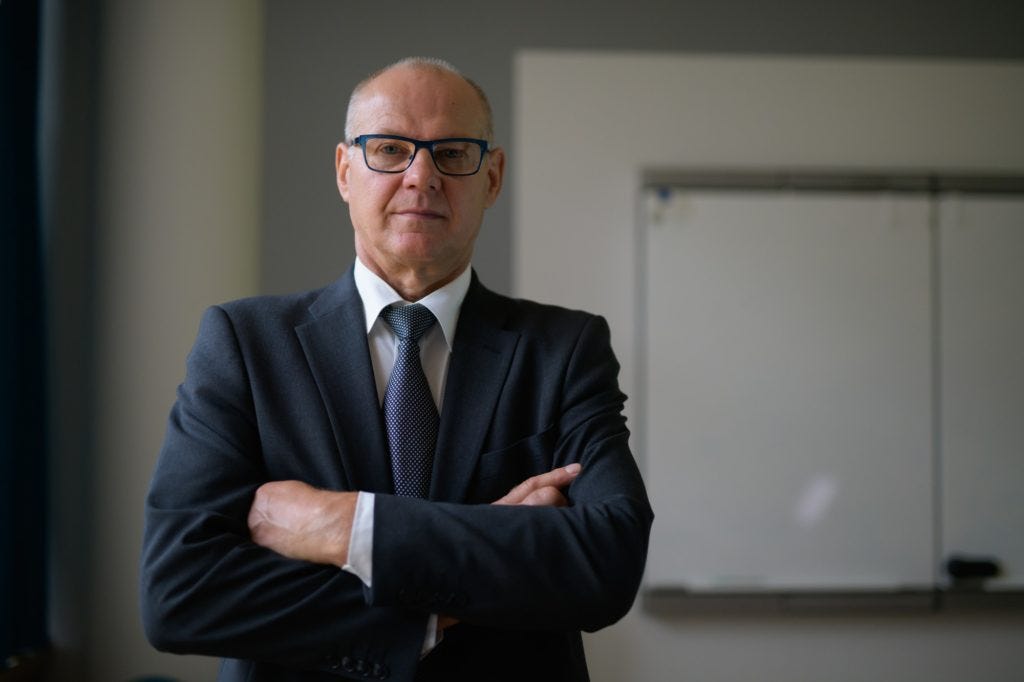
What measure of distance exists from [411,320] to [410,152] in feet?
0.87

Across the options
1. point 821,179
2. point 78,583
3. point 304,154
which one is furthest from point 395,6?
point 78,583

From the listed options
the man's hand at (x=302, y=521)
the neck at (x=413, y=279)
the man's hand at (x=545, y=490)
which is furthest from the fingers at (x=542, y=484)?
the neck at (x=413, y=279)

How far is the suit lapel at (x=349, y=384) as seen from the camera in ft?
4.02

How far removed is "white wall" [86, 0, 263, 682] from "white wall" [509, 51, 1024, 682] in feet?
3.63

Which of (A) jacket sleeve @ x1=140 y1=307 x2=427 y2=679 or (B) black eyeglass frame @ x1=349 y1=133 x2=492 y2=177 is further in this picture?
(B) black eyeglass frame @ x1=349 y1=133 x2=492 y2=177

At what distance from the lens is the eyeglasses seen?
1.29 m

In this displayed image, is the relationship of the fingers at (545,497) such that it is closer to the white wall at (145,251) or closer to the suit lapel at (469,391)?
the suit lapel at (469,391)

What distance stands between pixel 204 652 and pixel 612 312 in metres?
2.17

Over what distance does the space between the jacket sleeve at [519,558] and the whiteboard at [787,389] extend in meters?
1.86

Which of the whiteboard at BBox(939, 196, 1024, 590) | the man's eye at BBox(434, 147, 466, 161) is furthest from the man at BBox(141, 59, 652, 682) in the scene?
the whiteboard at BBox(939, 196, 1024, 590)

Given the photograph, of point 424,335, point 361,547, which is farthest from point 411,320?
point 361,547

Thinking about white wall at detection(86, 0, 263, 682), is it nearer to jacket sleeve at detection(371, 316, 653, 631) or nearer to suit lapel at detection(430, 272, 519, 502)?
suit lapel at detection(430, 272, 519, 502)

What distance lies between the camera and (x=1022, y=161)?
317 cm

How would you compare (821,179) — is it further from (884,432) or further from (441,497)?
(441,497)
